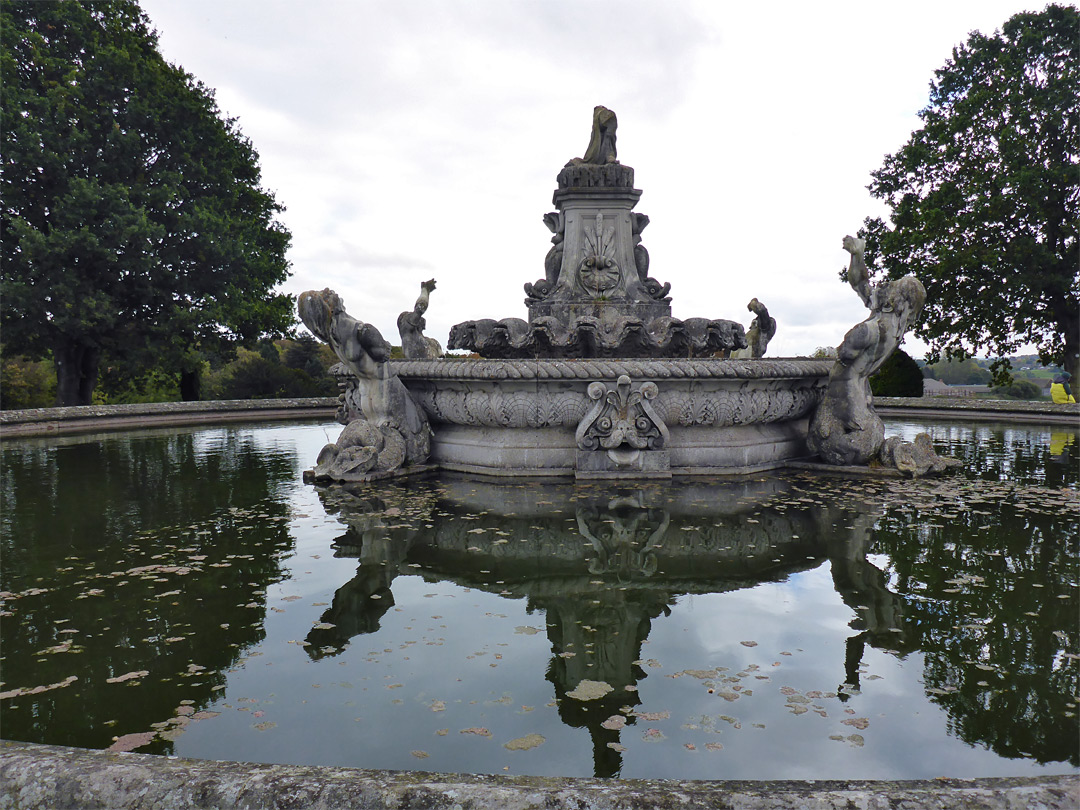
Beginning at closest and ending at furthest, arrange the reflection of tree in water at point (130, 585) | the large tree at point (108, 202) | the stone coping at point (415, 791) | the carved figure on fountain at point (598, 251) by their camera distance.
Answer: the stone coping at point (415, 791) < the reflection of tree in water at point (130, 585) < the carved figure on fountain at point (598, 251) < the large tree at point (108, 202)

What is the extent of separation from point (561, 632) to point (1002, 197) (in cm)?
2057

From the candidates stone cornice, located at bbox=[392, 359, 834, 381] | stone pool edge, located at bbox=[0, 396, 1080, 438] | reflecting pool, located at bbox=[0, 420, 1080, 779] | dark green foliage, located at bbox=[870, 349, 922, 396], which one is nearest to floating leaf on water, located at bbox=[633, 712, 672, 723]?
reflecting pool, located at bbox=[0, 420, 1080, 779]

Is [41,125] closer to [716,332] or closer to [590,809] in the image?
[716,332]

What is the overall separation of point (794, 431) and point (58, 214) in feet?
56.7

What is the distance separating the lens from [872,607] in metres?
3.40

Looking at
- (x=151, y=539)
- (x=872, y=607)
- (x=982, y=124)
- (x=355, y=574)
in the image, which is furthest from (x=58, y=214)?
(x=982, y=124)

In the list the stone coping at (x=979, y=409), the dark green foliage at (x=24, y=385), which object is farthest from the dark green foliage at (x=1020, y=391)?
the dark green foliage at (x=24, y=385)

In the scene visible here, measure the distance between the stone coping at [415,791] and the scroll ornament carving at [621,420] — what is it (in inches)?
191

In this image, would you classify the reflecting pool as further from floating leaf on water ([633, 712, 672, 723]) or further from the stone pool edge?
the stone pool edge

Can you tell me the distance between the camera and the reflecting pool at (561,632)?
2236 millimetres

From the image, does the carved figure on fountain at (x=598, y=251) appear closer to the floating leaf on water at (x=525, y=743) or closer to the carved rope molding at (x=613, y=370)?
the carved rope molding at (x=613, y=370)

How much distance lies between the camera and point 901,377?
55.8ft

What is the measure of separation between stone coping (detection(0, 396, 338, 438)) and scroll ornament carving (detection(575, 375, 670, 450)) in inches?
421

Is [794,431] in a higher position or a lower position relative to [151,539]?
higher
